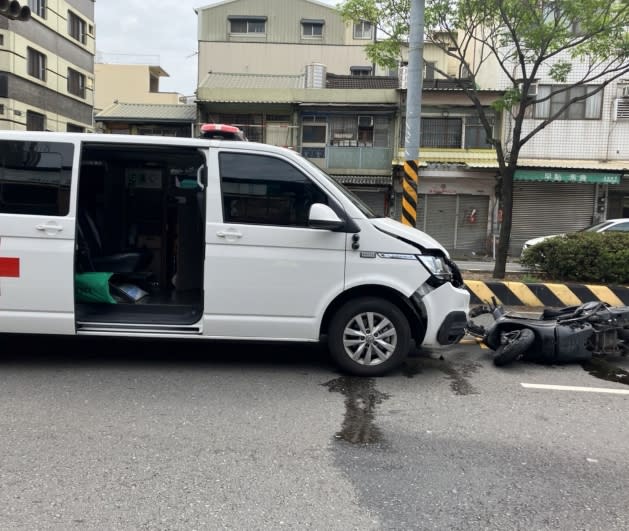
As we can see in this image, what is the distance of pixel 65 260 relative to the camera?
17.3 ft

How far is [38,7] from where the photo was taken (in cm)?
2858

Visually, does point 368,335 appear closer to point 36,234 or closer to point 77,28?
point 36,234

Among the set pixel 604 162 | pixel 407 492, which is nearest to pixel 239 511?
pixel 407 492

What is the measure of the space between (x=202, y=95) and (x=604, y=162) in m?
16.9

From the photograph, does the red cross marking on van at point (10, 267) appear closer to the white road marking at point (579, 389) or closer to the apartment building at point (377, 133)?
the white road marking at point (579, 389)

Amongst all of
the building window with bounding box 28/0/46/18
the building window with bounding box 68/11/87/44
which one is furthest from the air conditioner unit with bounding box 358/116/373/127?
the building window with bounding box 68/11/87/44

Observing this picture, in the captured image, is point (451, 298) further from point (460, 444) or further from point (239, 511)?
point (239, 511)

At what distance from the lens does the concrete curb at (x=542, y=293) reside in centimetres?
856

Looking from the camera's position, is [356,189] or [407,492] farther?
[356,189]

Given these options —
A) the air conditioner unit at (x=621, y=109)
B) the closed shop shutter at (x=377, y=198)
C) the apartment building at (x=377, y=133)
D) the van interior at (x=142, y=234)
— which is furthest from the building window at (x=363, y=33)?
the van interior at (x=142, y=234)

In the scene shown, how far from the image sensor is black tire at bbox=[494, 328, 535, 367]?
18.9 feet

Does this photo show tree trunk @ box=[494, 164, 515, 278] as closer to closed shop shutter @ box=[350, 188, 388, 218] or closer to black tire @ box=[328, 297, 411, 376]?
black tire @ box=[328, 297, 411, 376]

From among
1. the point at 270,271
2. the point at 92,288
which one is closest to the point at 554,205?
the point at 270,271

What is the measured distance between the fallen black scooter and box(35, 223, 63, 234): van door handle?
3.93 meters
